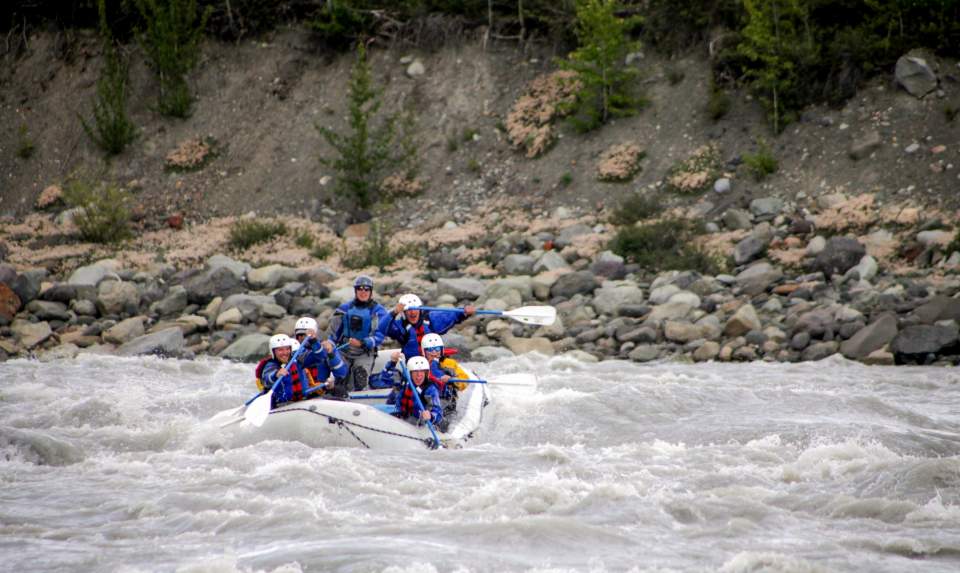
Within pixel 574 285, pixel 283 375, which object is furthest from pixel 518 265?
pixel 283 375

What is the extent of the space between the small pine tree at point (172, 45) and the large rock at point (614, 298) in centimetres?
1503

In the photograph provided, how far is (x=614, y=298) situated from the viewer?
15492mm

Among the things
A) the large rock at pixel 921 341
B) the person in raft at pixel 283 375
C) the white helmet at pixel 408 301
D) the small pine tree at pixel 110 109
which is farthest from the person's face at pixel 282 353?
the small pine tree at pixel 110 109

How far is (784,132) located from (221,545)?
17.4 m

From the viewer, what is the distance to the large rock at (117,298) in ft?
52.7

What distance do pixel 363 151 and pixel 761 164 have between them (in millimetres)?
8955

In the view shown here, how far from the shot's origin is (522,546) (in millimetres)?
6086

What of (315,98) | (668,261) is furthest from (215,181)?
(668,261)

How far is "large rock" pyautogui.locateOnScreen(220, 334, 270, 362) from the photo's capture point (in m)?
14.1

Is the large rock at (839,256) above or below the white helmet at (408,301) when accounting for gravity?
above

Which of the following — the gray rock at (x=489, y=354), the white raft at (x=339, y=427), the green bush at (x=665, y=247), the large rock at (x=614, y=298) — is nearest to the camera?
the white raft at (x=339, y=427)

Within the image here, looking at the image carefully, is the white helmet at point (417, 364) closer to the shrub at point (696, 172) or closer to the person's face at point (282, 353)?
the person's face at point (282, 353)

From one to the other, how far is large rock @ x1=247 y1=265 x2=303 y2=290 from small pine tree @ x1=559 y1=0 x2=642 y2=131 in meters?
8.22

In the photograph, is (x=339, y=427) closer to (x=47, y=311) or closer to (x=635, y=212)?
(x=47, y=311)
